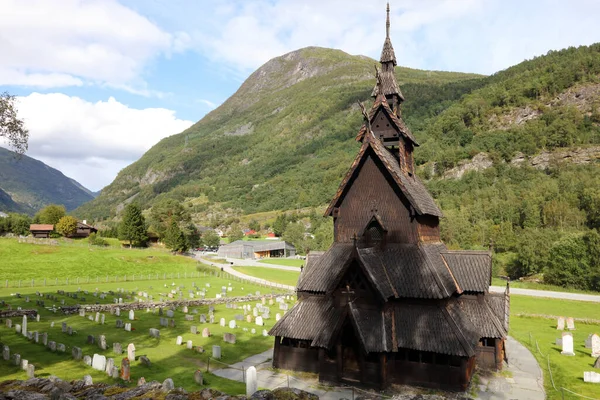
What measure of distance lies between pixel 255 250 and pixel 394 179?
103018 millimetres

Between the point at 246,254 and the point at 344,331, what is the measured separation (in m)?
102

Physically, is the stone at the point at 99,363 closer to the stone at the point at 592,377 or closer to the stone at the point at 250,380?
the stone at the point at 250,380

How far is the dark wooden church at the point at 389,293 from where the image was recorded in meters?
17.2

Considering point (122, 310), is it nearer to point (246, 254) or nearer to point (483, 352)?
point (483, 352)

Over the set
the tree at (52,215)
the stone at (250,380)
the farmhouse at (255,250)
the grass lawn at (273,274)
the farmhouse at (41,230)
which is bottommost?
the grass lawn at (273,274)

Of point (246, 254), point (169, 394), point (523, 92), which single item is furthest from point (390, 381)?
point (523, 92)

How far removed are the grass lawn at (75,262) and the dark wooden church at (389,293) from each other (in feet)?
161

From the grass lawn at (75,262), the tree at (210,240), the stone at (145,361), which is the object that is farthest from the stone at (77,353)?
the tree at (210,240)

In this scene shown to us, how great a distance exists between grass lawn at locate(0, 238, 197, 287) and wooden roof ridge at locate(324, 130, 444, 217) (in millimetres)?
50614

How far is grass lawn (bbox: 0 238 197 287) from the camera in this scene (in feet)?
189

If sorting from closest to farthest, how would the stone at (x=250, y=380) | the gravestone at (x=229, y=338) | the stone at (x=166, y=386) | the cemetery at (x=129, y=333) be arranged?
the stone at (x=166, y=386) → the stone at (x=250, y=380) → the cemetery at (x=129, y=333) → the gravestone at (x=229, y=338)

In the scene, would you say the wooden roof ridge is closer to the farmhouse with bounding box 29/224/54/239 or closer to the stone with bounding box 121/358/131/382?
the stone with bounding box 121/358/131/382

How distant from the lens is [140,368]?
21.0 m

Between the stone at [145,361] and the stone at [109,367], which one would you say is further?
the stone at [145,361]
